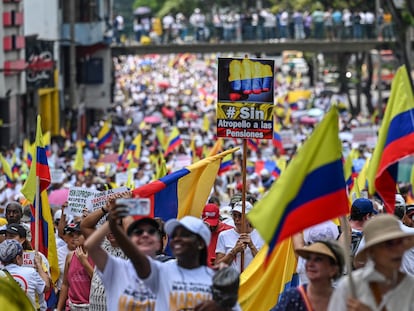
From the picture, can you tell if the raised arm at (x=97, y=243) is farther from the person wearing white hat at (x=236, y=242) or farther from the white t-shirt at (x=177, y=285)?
the person wearing white hat at (x=236, y=242)

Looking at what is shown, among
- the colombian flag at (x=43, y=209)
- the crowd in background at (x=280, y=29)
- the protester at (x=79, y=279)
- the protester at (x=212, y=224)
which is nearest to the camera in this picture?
the protester at (x=79, y=279)

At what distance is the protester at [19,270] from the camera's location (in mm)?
10250

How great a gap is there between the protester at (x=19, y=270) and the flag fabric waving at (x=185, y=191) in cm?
96

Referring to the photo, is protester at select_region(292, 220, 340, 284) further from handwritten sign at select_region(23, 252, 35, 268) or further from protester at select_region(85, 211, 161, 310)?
handwritten sign at select_region(23, 252, 35, 268)

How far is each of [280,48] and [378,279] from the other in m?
46.8

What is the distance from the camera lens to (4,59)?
39688mm

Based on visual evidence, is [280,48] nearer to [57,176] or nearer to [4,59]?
[4,59]

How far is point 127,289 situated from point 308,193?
1.10 meters

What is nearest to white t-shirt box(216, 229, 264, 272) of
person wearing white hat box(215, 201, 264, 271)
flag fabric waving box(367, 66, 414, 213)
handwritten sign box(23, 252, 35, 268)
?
person wearing white hat box(215, 201, 264, 271)

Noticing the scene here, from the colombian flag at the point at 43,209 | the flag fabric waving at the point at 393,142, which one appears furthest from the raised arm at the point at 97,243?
the colombian flag at the point at 43,209

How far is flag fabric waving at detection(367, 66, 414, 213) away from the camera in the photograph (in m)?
8.60

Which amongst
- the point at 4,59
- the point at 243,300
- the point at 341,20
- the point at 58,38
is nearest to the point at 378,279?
the point at 243,300

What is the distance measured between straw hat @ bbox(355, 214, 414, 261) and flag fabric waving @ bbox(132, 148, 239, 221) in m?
3.09

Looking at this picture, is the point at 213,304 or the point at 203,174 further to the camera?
the point at 203,174
